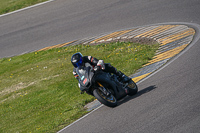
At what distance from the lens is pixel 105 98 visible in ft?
27.5

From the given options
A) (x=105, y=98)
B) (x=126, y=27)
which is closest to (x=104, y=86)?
(x=105, y=98)

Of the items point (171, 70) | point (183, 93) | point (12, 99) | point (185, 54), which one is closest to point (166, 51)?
point (185, 54)

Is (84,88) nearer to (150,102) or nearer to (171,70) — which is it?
(150,102)

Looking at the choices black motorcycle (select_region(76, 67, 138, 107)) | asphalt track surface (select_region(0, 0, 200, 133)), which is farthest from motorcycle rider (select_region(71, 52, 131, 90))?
asphalt track surface (select_region(0, 0, 200, 133))

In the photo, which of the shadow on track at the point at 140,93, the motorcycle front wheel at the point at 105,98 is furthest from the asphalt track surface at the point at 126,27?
the motorcycle front wheel at the point at 105,98

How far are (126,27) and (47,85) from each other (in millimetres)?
4384

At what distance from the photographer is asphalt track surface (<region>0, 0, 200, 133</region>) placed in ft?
23.3

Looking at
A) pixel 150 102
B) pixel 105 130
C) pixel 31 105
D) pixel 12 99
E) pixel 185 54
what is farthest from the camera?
pixel 12 99

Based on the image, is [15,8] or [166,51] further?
[15,8]

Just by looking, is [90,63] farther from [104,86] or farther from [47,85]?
[47,85]

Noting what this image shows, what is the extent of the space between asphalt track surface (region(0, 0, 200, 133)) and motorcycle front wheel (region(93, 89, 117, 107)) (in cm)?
18

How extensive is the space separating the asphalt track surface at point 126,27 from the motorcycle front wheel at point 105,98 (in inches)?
7.2

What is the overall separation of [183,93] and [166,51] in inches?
148

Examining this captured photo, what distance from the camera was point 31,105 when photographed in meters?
11.2
